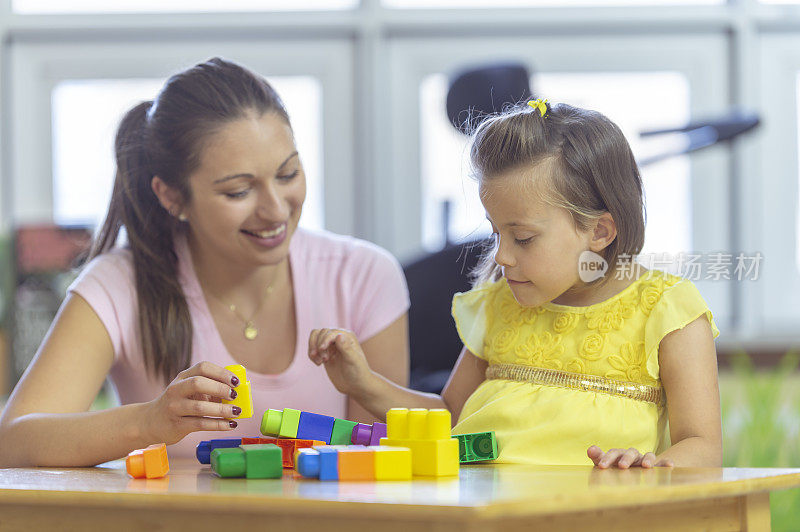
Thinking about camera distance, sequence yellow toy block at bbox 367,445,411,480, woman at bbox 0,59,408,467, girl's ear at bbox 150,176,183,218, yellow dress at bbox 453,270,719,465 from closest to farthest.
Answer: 1. yellow toy block at bbox 367,445,411,480
2. yellow dress at bbox 453,270,719,465
3. woman at bbox 0,59,408,467
4. girl's ear at bbox 150,176,183,218

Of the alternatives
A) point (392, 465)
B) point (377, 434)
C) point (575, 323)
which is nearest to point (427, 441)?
point (392, 465)

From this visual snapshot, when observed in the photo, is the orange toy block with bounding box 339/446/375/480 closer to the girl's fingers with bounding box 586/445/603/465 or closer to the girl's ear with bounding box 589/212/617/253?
the girl's fingers with bounding box 586/445/603/465

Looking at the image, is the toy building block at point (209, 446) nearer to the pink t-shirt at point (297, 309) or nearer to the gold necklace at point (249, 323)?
the pink t-shirt at point (297, 309)

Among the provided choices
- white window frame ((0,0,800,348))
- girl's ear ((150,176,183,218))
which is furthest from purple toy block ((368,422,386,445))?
white window frame ((0,0,800,348))

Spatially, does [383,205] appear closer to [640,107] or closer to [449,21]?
[449,21]

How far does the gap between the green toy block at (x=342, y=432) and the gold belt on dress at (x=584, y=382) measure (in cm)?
26

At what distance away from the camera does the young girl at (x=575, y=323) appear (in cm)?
106

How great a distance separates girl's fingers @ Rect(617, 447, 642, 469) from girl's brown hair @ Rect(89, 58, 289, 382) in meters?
0.74

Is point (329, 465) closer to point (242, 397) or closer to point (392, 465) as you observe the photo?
point (392, 465)

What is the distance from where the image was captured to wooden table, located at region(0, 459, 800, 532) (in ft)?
2.24

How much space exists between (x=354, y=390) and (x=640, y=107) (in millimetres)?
2085

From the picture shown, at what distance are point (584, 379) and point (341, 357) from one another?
32 centimetres

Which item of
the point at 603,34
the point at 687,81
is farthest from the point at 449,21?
the point at 687,81

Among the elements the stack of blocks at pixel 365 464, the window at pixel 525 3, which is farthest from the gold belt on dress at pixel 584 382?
the window at pixel 525 3
